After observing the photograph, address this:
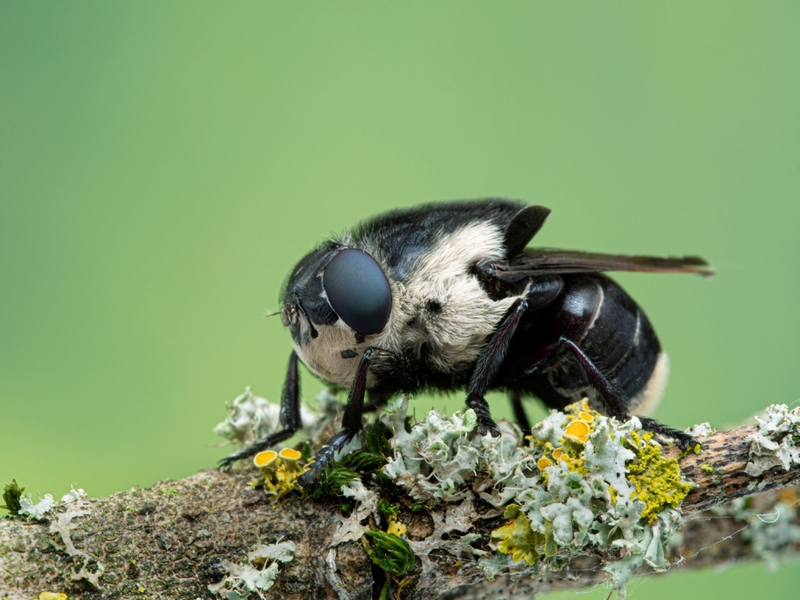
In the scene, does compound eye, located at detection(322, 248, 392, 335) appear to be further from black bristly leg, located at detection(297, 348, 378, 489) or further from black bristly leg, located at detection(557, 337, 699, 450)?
black bristly leg, located at detection(557, 337, 699, 450)

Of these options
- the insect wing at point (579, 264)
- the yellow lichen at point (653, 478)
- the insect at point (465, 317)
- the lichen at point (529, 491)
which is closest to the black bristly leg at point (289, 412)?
the insect at point (465, 317)

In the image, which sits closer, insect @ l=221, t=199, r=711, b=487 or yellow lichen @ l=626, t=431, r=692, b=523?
yellow lichen @ l=626, t=431, r=692, b=523

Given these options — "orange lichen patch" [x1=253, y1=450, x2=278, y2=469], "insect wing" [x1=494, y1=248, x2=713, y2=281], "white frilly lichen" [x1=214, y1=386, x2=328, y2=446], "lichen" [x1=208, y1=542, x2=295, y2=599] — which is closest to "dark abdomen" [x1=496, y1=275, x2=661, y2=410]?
"insect wing" [x1=494, y1=248, x2=713, y2=281]

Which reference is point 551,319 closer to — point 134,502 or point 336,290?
point 336,290

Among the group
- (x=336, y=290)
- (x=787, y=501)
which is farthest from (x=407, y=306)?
(x=787, y=501)

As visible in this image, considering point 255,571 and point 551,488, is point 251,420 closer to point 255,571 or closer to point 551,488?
point 255,571

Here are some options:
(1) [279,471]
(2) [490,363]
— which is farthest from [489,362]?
(1) [279,471]
